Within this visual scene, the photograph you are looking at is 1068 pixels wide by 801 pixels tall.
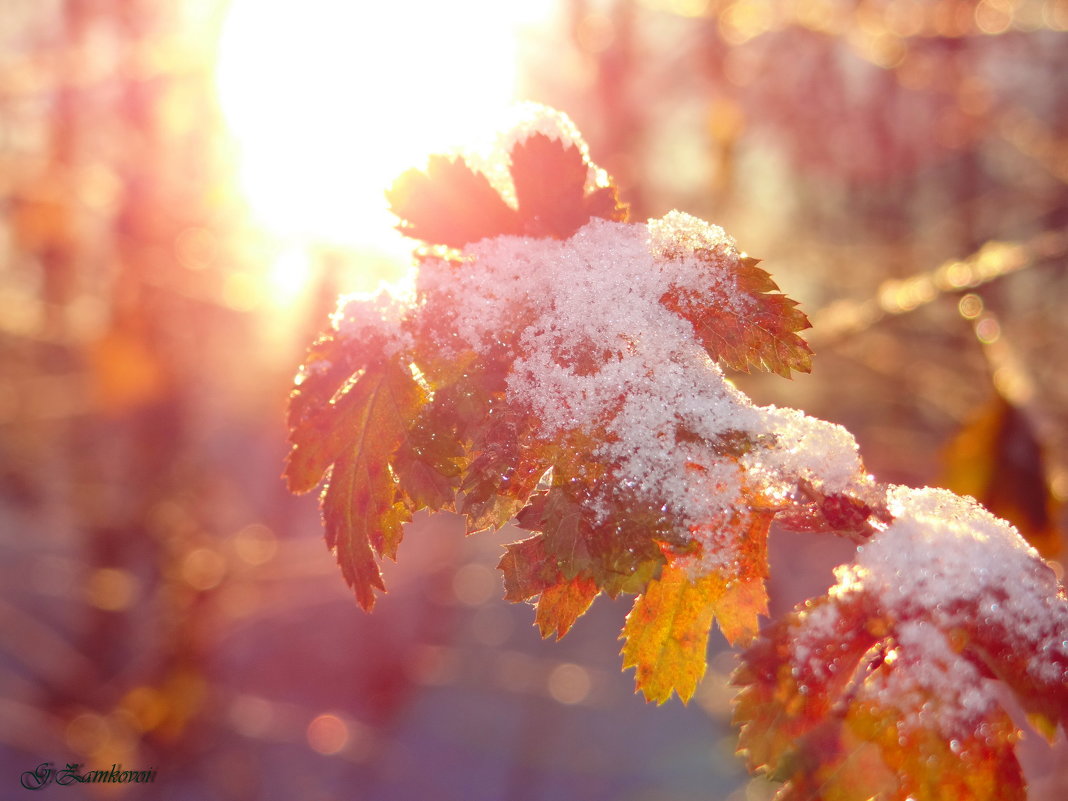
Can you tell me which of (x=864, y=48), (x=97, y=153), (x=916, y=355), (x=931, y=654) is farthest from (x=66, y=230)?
(x=931, y=654)

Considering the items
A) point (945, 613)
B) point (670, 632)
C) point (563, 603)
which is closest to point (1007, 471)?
point (945, 613)

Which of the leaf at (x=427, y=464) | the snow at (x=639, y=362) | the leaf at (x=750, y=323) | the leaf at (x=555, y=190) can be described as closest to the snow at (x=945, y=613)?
the snow at (x=639, y=362)

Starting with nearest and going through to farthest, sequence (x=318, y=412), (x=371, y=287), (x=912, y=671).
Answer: (x=912, y=671)
(x=318, y=412)
(x=371, y=287)

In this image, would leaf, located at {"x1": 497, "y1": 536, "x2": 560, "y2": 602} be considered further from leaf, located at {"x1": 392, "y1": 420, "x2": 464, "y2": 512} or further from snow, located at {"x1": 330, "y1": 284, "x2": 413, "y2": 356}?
snow, located at {"x1": 330, "y1": 284, "x2": 413, "y2": 356}

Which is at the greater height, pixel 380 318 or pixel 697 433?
pixel 380 318

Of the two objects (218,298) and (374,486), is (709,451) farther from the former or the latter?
(218,298)

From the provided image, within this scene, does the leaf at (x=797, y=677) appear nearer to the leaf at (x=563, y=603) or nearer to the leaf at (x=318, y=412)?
the leaf at (x=563, y=603)

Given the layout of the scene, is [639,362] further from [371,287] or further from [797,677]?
[371,287]

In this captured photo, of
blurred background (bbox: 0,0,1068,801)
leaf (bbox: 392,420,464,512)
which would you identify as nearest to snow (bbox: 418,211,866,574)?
leaf (bbox: 392,420,464,512)
